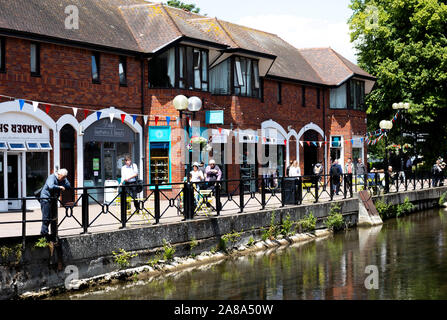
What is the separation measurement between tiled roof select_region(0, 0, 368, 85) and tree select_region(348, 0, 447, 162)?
19.7 ft

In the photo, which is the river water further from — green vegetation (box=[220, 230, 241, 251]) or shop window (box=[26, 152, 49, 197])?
shop window (box=[26, 152, 49, 197])

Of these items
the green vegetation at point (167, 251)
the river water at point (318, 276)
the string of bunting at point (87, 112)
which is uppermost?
the string of bunting at point (87, 112)

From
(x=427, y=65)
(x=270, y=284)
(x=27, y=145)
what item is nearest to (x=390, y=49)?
Result: (x=427, y=65)

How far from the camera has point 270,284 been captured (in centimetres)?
1545

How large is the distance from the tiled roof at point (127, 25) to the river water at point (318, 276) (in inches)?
412

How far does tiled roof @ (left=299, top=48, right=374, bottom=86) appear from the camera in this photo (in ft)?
128

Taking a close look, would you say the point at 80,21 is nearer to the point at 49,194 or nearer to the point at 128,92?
the point at 128,92

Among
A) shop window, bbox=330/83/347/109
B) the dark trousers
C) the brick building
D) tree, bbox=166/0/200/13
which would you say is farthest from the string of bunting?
tree, bbox=166/0/200/13

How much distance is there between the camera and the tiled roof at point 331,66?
128ft

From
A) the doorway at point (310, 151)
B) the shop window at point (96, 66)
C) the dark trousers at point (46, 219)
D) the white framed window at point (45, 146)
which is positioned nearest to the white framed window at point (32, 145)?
the white framed window at point (45, 146)

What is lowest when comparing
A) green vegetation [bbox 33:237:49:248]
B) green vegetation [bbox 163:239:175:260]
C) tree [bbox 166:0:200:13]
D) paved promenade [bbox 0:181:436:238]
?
green vegetation [bbox 163:239:175:260]

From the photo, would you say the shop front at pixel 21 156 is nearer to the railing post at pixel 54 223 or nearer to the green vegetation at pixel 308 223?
the railing post at pixel 54 223
